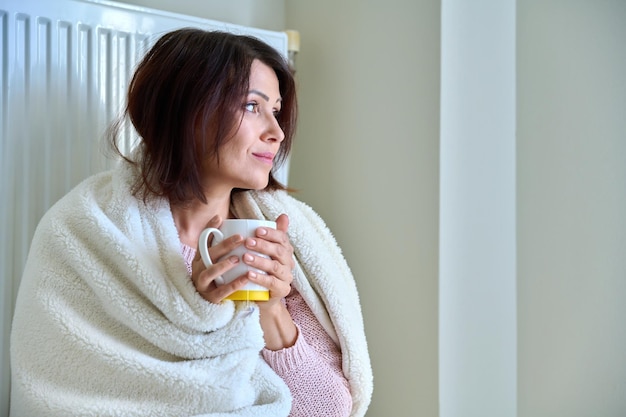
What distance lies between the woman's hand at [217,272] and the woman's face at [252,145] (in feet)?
0.48

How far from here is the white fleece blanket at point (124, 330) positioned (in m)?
1.06

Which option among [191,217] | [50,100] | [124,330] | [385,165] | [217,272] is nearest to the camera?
[217,272]

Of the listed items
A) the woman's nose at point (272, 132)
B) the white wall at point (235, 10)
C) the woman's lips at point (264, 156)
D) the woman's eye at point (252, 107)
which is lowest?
the woman's lips at point (264, 156)

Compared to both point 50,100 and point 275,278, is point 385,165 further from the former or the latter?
point 50,100

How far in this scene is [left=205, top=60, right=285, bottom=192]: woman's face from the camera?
1.17m

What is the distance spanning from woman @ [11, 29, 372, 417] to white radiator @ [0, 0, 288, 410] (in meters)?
0.19

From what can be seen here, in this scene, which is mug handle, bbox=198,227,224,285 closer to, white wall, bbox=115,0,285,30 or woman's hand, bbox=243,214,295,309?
woman's hand, bbox=243,214,295,309

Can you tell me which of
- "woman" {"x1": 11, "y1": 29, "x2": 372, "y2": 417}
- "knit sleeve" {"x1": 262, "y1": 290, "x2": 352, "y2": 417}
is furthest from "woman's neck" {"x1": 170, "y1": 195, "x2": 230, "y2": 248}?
"knit sleeve" {"x1": 262, "y1": 290, "x2": 352, "y2": 417}
